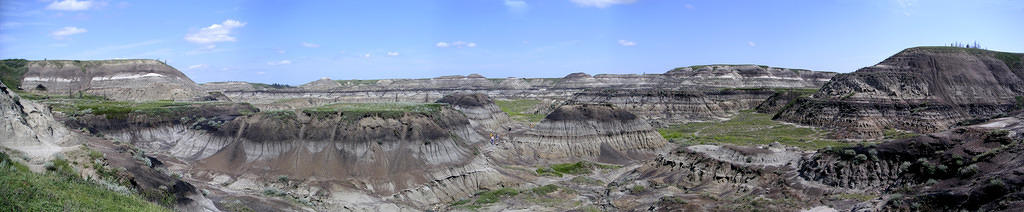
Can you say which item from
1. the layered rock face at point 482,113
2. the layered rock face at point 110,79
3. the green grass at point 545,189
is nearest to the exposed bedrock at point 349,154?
the green grass at point 545,189

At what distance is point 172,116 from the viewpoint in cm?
6269

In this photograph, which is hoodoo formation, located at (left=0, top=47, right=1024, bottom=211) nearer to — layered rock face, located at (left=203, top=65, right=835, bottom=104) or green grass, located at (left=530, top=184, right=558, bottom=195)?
green grass, located at (left=530, top=184, right=558, bottom=195)

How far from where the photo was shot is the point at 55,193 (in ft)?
48.6

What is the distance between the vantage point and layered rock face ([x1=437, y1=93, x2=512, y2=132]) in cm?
9094

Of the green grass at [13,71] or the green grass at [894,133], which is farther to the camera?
the green grass at [13,71]

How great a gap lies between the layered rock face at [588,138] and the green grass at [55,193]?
4458 centimetres

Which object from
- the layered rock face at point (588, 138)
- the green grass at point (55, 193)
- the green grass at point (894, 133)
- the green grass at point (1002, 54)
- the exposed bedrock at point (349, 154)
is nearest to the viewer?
the green grass at point (55, 193)

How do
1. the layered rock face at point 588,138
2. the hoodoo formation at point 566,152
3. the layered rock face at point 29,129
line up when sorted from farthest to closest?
the layered rock face at point 588,138
the hoodoo formation at point 566,152
the layered rock face at point 29,129

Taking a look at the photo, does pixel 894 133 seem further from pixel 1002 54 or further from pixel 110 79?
pixel 110 79

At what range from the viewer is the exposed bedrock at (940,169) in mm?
23078

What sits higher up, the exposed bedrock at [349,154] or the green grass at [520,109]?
the exposed bedrock at [349,154]

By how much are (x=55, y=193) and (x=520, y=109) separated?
130 meters

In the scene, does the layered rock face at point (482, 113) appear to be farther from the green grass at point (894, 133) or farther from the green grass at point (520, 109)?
the green grass at point (894, 133)

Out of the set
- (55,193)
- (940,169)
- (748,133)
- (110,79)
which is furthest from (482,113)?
(55,193)
